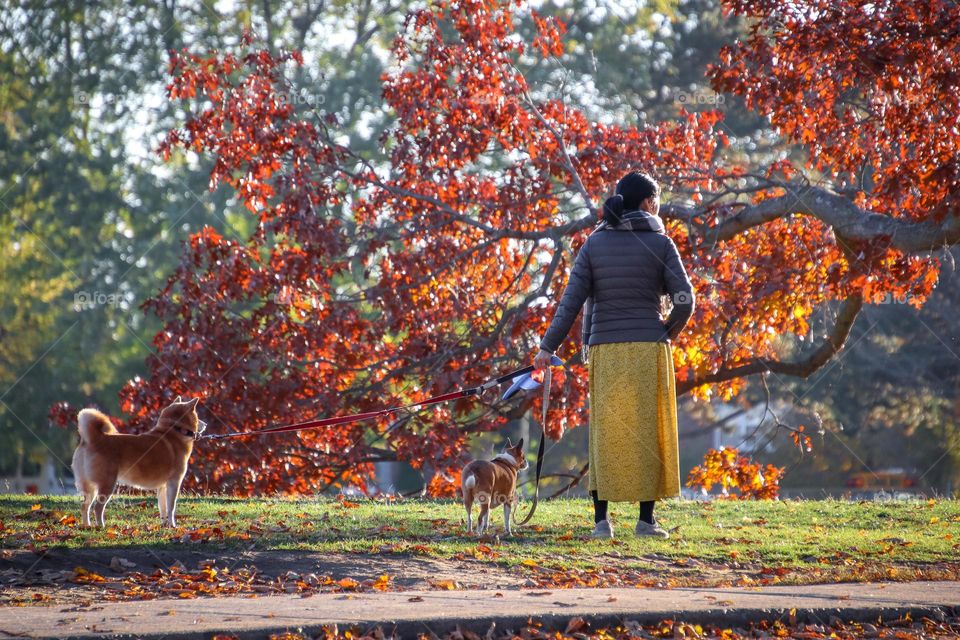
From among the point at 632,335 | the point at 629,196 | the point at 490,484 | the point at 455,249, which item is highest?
the point at 455,249

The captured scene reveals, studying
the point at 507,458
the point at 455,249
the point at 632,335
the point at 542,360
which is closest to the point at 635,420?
the point at 632,335

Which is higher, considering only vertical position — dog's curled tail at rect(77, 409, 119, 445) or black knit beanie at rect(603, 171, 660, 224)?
A: black knit beanie at rect(603, 171, 660, 224)

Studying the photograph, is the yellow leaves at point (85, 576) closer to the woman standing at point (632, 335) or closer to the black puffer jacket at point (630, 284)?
the woman standing at point (632, 335)

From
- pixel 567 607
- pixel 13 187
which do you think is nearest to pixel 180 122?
pixel 13 187

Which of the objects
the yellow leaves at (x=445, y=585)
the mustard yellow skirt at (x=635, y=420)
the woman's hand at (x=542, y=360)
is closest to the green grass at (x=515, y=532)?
the mustard yellow skirt at (x=635, y=420)

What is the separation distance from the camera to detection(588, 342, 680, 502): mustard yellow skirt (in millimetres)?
8305

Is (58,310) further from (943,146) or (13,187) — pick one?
(943,146)

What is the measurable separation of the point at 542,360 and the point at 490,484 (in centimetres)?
92

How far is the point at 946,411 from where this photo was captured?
30812mm

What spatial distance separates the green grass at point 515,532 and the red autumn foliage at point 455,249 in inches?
101

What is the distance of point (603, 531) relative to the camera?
8.71 metres

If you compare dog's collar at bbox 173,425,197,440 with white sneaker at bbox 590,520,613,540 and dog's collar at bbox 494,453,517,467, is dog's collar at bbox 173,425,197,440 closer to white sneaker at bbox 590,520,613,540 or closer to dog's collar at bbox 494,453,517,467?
dog's collar at bbox 494,453,517,467

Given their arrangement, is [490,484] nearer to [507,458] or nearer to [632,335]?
[507,458]

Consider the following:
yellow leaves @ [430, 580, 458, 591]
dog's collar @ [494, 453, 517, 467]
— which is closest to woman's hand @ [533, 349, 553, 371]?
dog's collar @ [494, 453, 517, 467]
